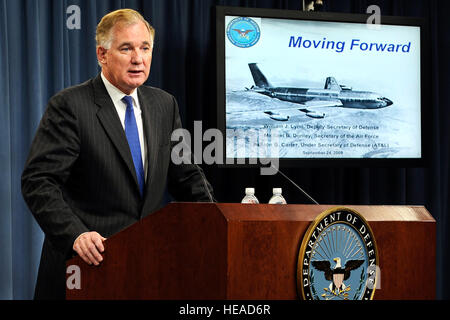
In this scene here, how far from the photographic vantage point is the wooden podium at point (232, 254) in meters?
1.23

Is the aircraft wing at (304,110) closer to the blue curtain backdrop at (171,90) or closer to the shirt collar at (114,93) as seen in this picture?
the blue curtain backdrop at (171,90)

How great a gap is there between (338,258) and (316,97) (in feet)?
7.93

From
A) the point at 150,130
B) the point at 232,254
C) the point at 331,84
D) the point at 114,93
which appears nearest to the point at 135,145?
the point at 150,130

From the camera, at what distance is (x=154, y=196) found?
1910 mm

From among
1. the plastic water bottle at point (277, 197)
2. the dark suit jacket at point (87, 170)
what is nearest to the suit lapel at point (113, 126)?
the dark suit jacket at point (87, 170)

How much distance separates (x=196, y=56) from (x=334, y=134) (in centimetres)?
95

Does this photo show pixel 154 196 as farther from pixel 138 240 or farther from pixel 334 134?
pixel 334 134

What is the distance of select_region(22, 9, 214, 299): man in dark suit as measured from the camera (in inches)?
71.9

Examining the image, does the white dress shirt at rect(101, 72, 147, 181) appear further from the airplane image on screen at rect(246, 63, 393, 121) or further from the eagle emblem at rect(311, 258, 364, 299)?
the airplane image on screen at rect(246, 63, 393, 121)

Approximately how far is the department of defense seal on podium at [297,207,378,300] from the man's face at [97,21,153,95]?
3.03 ft

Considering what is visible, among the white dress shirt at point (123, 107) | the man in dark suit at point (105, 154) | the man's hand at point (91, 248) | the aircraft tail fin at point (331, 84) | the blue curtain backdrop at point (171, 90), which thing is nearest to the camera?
the man's hand at point (91, 248)

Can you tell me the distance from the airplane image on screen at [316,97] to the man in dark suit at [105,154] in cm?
157

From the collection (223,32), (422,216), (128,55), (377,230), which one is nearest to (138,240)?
(377,230)
